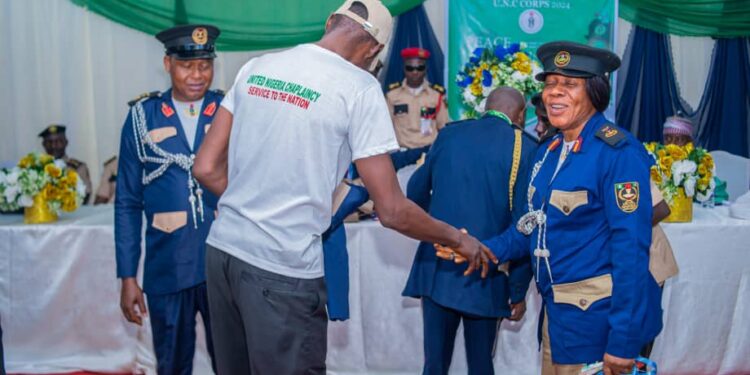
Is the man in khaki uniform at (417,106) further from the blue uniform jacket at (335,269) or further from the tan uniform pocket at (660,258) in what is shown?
the blue uniform jacket at (335,269)

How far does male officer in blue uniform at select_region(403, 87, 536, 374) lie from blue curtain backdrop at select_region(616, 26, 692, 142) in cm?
475

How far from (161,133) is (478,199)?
48.6 inches

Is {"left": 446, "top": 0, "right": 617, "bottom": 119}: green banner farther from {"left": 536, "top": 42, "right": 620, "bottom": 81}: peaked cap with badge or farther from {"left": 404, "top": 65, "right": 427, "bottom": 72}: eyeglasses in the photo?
{"left": 536, "top": 42, "right": 620, "bottom": 81}: peaked cap with badge

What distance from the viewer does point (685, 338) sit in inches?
141

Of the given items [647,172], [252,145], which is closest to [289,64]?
[252,145]

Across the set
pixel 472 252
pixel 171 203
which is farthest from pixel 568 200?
pixel 171 203

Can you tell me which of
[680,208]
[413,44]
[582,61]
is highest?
[413,44]

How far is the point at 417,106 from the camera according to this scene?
6359mm

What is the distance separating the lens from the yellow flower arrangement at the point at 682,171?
3533 millimetres

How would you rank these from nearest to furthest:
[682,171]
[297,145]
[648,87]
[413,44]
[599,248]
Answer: [297,145], [599,248], [682,171], [413,44], [648,87]

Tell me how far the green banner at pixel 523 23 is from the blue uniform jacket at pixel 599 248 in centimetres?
445

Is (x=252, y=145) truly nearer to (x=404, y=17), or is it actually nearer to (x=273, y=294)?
(x=273, y=294)

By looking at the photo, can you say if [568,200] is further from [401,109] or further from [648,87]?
[648,87]

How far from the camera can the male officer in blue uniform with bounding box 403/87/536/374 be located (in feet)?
9.02
